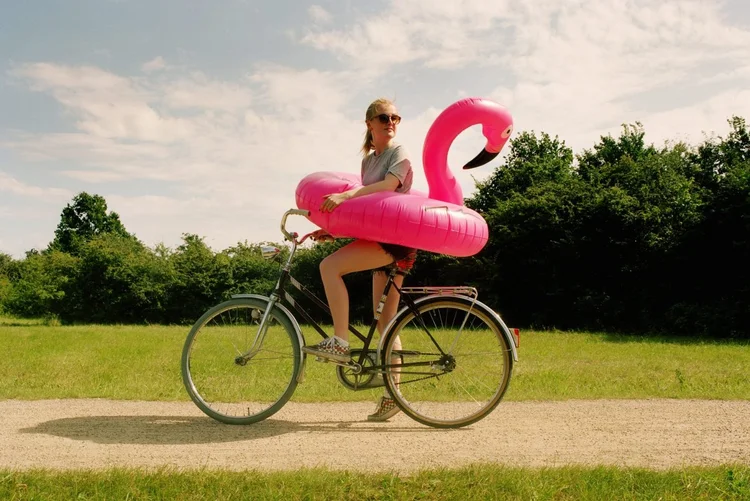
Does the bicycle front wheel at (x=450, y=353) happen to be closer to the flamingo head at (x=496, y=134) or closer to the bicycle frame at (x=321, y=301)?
the bicycle frame at (x=321, y=301)

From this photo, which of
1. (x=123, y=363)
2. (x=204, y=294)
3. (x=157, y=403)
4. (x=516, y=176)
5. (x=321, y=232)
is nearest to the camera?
(x=321, y=232)

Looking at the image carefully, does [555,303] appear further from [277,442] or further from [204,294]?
[277,442]

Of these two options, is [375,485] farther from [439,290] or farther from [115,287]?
[115,287]

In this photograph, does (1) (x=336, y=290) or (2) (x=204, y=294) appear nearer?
(1) (x=336, y=290)

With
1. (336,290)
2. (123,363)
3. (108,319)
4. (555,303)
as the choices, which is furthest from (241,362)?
(108,319)

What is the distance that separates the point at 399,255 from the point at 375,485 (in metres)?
1.96

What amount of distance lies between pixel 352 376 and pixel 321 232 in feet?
3.88

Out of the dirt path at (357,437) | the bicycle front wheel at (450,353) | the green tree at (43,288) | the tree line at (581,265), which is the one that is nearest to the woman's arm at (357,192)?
the bicycle front wheel at (450,353)

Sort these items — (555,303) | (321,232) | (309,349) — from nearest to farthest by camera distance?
(309,349), (321,232), (555,303)

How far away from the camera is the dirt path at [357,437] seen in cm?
436

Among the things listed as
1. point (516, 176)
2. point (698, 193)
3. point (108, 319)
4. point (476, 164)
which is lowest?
point (108, 319)

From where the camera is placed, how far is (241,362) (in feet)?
17.8

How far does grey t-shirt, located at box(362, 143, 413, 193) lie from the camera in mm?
5234

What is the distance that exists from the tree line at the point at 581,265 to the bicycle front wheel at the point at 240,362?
410 inches
